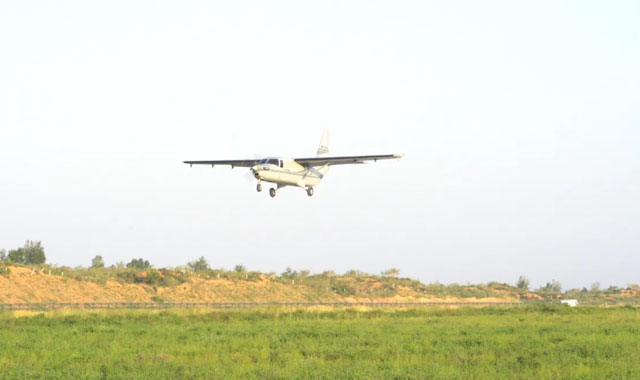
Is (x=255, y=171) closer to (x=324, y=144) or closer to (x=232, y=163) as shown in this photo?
(x=232, y=163)

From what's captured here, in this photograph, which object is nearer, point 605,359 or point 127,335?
point 605,359

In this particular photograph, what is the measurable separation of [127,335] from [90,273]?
50.1m

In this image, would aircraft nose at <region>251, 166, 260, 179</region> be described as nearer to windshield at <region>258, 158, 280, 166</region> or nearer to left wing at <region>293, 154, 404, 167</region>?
windshield at <region>258, 158, 280, 166</region>

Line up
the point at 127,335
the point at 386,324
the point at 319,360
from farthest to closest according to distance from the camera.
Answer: the point at 386,324, the point at 127,335, the point at 319,360

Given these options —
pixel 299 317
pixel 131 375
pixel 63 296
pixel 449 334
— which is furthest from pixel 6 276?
pixel 131 375

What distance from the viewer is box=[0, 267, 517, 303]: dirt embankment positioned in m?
74.9

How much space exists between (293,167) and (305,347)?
25889 millimetres

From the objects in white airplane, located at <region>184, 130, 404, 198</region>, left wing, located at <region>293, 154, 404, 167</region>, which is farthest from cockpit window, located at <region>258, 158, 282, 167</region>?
left wing, located at <region>293, 154, 404, 167</region>

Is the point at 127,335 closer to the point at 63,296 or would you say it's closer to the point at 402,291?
the point at 63,296

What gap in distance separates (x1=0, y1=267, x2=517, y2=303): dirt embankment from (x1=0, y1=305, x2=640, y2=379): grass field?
2801 cm

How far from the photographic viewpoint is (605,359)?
1137 inches

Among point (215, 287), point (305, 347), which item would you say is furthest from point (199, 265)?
point (305, 347)

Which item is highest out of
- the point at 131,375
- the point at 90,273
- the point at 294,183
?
the point at 294,183

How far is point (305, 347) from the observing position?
33.1 metres
